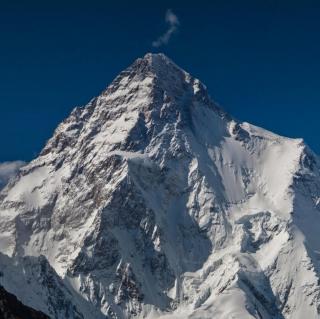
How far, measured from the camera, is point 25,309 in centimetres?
14838

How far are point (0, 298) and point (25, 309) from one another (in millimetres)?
6553

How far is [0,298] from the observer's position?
142875 millimetres

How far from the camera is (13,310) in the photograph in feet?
472

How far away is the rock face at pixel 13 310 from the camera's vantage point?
140 meters

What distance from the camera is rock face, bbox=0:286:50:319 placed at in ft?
459
